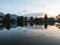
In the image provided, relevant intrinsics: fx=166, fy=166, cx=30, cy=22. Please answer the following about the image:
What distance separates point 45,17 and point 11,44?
425 feet

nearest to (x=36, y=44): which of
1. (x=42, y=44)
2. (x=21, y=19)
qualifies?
(x=42, y=44)

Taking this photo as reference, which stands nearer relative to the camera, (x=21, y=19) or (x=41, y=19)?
(x=21, y=19)

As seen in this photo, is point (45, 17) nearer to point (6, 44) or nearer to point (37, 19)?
point (37, 19)

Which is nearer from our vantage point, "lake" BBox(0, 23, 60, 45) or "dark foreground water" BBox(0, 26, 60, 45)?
"dark foreground water" BBox(0, 26, 60, 45)

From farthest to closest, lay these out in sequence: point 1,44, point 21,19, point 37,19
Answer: point 37,19, point 21,19, point 1,44

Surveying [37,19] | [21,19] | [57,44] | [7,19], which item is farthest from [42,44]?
[37,19]

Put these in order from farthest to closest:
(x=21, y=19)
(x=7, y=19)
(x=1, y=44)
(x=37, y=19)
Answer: (x=37, y=19)
(x=21, y=19)
(x=7, y=19)
(x=1, y=44)

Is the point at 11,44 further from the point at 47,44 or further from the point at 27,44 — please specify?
the point at 47,44

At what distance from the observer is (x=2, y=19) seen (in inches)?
4520

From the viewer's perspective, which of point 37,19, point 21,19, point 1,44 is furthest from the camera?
point 37,19

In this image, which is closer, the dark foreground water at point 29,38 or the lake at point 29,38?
the dark foreground water at point 29,38

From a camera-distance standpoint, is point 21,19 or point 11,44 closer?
point 11,44

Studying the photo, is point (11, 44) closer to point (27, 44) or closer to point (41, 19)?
point (27, 44)

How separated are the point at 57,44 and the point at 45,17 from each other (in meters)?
129
